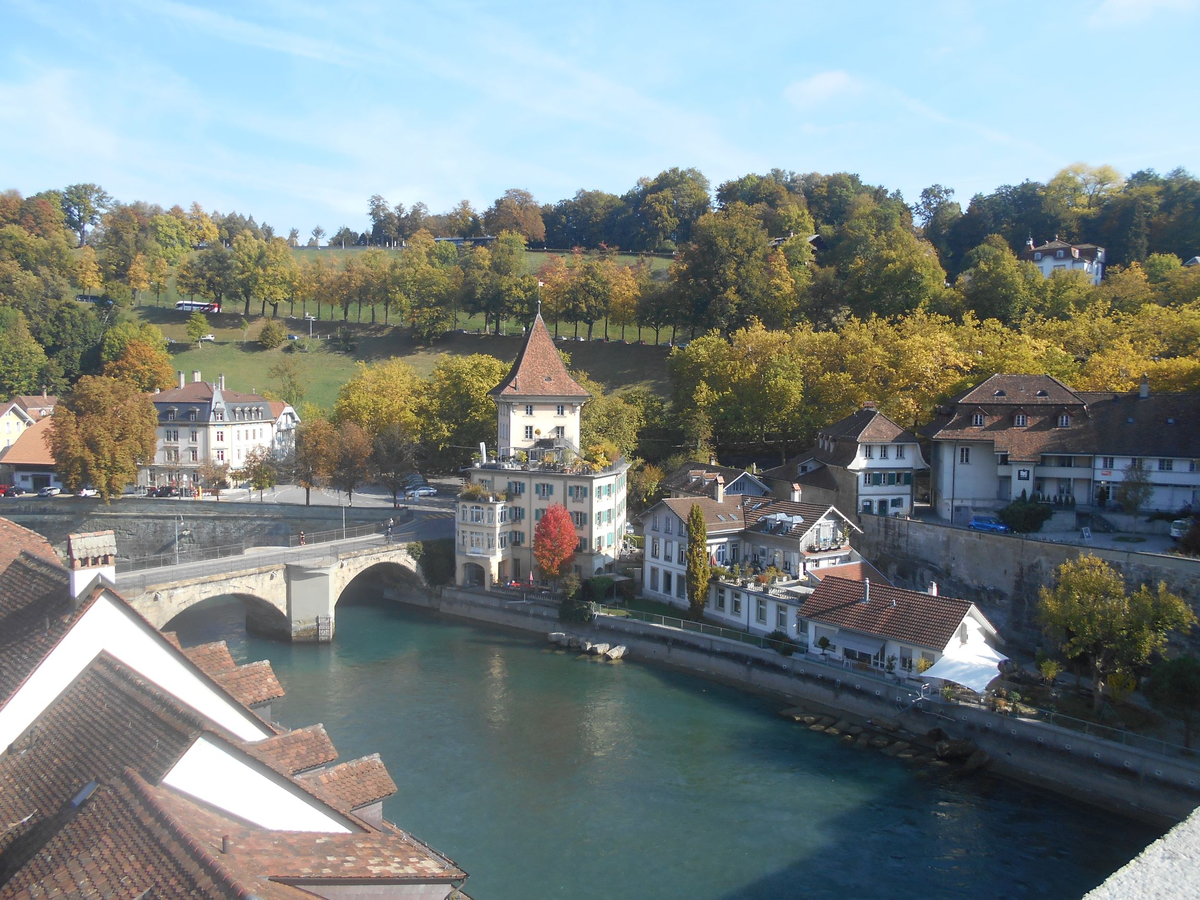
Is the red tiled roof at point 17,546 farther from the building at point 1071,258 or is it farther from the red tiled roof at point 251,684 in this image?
the building at point 1071,258

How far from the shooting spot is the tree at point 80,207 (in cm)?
12650

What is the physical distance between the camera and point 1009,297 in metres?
56.0

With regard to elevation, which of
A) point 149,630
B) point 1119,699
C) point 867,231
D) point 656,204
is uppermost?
point 656,204

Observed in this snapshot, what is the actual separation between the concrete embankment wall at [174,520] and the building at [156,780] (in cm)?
3243

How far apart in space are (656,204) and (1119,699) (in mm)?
85295

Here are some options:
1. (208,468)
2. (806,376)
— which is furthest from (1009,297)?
(208,468)

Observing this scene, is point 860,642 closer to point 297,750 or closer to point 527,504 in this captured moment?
point 527,504

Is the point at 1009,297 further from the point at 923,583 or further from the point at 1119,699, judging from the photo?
the point at 1119,699

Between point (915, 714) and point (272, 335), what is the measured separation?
71418 mm

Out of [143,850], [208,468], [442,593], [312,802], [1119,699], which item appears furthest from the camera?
[208,468]

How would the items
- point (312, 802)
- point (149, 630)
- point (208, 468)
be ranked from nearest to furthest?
point (312, 802), point (149, 630), point (208, 468)

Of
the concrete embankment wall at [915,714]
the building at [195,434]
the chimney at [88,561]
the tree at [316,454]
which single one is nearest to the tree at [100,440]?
the building at [195,434]

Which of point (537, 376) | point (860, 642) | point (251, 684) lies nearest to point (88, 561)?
point (251, 684)

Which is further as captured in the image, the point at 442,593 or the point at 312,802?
the point at 442,593
